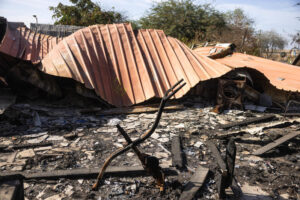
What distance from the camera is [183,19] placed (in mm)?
18000

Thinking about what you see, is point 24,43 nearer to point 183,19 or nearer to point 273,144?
point 273,144

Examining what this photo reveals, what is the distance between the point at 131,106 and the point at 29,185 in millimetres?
3173

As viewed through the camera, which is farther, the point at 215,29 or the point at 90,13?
the point at 215,29

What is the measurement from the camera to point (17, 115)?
174 inches

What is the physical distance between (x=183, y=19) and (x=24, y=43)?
13.7 m

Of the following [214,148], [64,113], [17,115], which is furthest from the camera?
[64,113]

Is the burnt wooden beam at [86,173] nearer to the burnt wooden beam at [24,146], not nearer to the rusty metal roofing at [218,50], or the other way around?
the burnt wooden beam at [24,146]

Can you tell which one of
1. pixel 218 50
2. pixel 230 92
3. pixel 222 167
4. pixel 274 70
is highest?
pixel 218 50

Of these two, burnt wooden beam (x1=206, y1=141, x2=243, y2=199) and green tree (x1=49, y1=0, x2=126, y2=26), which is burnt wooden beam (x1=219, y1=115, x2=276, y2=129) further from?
green tree (x1=49, y1=0, x2=126, y2=26)

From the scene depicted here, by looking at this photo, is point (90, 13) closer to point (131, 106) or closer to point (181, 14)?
point (181, 14)

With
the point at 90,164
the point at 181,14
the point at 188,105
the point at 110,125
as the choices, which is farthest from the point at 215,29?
the point at 90,164

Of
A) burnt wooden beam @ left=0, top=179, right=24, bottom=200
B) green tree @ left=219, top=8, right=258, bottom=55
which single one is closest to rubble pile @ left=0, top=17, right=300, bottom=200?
burnt wooden beam @ left=0, top=179, right=24, bottom=200

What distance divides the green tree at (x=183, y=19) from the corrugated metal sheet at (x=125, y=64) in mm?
11997

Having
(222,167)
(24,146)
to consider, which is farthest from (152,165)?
(24,146)
